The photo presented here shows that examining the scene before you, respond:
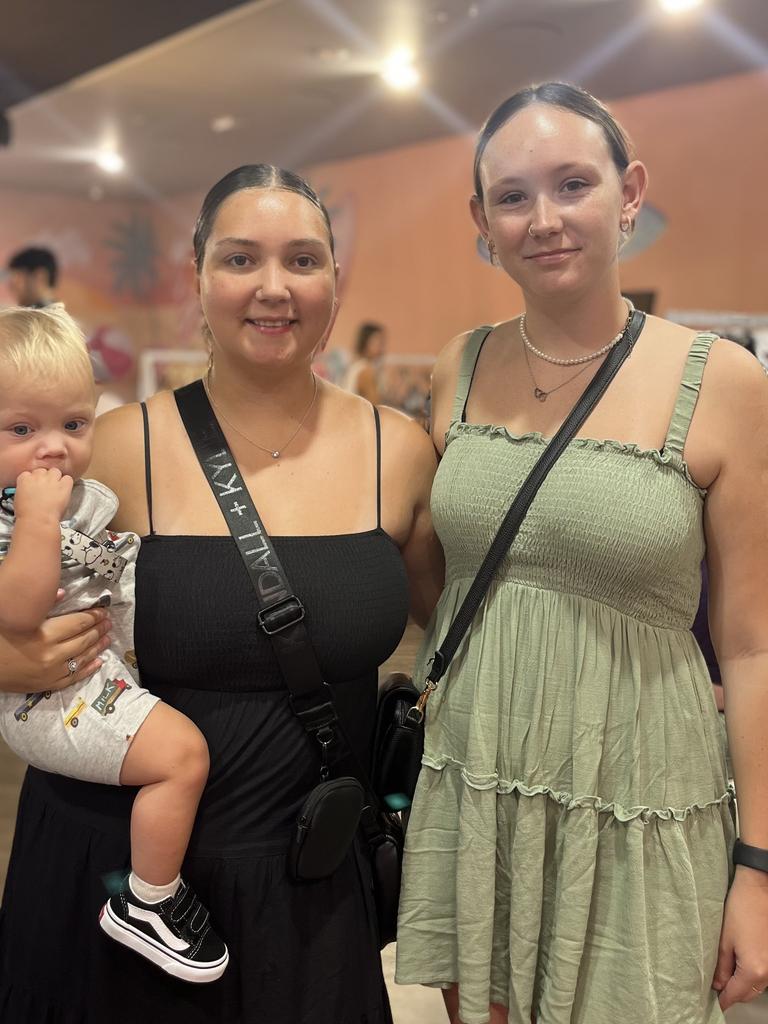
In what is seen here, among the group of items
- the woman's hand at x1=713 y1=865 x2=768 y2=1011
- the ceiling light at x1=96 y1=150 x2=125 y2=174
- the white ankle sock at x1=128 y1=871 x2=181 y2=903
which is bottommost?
the woman's hand at x1=713 y1=865 x2=768 y2=1011

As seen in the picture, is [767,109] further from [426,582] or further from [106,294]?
[106,294]

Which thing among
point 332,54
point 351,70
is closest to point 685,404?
point 332,54

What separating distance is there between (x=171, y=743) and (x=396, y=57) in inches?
242

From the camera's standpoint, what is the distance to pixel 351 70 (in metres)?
6.73

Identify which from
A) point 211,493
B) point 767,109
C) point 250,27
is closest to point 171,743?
point 211,493

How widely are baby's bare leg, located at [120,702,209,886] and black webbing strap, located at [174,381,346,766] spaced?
0.63ft

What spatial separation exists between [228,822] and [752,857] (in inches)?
32.9

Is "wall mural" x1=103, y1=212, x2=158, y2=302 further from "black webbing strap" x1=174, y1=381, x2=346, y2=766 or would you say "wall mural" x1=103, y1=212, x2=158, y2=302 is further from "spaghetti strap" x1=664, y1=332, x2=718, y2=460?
"spaghetti strap" x1=664, y1=332, x2=718, y2=460

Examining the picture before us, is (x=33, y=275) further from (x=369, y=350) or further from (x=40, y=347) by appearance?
(x=369, y=350)

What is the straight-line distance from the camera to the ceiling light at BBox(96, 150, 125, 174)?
947 centimetres

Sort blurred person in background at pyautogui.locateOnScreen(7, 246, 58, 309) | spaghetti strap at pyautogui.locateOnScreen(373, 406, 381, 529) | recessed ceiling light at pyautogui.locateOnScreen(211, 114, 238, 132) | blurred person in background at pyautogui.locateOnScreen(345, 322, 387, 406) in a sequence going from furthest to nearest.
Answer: recessed ceiling light at pyautogui.locateOnScreen(211, 114, 238, 132), blurred person in background at pyautogui.locateOnScreen(345, 322, 387, 406), blurred person in background at pyautogui.locateOnScreen(7, 246, 58, 309), spaghetti strap at pyautogui.locateOnScreen(373, 406, 381, 529)

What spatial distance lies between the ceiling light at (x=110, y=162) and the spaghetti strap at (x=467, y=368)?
8882 mm

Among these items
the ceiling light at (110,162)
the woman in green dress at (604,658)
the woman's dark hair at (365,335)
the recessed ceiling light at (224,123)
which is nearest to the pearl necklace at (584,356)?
the woman in green dress at (604,658)

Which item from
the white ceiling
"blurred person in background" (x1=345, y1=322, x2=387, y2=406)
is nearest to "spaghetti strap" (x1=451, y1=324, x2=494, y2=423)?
the white ceiling
